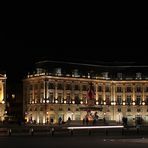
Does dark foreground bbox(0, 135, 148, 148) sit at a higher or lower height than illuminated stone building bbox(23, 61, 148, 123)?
lower

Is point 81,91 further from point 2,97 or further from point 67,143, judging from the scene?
point 67,143

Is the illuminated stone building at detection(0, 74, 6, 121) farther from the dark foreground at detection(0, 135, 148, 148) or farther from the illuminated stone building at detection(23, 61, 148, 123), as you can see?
the dark foreground at detection(0, 135, 148, 148)

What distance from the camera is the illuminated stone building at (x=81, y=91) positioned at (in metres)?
120

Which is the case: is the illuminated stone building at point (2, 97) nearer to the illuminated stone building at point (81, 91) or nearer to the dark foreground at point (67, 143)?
the illuminated stone building at point (81, 91)

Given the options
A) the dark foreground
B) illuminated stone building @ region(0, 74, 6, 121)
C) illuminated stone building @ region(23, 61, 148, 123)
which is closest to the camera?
the dark foreground

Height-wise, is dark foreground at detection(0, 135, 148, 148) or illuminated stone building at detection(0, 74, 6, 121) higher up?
illuminated stone building at detection(0, 74, 6, 121)

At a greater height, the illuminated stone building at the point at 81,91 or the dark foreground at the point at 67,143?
the illuminated stone building at the point at 81,91

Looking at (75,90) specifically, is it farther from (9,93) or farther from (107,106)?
(9,93)

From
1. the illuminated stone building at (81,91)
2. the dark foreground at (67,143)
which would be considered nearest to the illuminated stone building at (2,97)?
the illuminated stone building at (81,91)

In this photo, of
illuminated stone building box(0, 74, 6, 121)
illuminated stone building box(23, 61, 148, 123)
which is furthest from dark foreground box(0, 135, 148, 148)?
illuminated stone building box(23, 61, 148, 123)

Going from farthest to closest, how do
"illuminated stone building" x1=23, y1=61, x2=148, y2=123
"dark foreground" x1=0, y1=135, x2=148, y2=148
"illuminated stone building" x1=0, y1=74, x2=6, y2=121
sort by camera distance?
"illuminated stone building" x1=23, y1=61, x2=148, y2=123 < "illuminated stone building" x1=0, y1=74, x2=6, y2=121 < "dark foreground" x1=0, y1=135, x2=148, y2=148

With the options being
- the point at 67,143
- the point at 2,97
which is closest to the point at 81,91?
the point at 2,97

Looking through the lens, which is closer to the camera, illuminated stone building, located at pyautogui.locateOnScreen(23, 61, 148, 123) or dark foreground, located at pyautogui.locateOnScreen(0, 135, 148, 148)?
dark foreground, located at pyautogui.locateOnScreen(0, 135, 148, 148)

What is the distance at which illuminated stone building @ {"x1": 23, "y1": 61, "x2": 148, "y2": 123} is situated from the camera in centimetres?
12019
